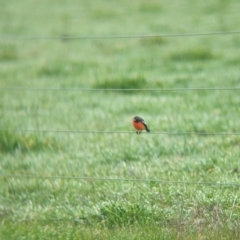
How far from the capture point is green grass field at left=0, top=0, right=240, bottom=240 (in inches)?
234

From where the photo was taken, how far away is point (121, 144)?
7.86m

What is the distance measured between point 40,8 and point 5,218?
665 inches

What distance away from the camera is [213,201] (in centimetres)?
591

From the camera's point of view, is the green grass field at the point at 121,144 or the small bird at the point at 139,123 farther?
the small bird at the point at 139,123

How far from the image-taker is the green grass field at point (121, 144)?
5.94 m

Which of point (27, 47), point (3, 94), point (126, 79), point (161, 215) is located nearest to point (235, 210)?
point (161, 215)

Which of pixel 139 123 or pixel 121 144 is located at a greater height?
pixel 139 123

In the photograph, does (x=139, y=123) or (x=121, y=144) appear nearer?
(x=139, y=123)

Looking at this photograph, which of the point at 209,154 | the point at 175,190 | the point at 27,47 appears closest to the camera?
the point at 175,190

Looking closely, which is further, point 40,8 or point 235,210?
point 40,8

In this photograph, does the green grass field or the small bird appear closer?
the green grass field

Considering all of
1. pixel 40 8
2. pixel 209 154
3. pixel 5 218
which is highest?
pixel 40 8

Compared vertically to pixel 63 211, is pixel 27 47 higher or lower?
higher

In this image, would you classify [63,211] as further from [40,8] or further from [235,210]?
[40,8]
